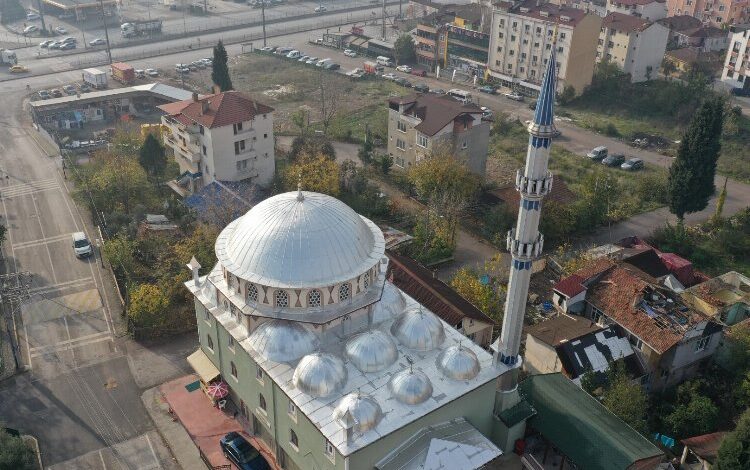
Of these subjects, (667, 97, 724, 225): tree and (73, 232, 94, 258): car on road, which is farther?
(667, 97, 724, 225): tree

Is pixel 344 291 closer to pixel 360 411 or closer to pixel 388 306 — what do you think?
pixel 388 306

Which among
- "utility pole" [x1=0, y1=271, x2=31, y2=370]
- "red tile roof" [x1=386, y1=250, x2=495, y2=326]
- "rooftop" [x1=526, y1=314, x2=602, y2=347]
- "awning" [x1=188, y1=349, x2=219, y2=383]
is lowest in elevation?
"utility pole" [x1=0, y1=271, x2=31, y2=370]

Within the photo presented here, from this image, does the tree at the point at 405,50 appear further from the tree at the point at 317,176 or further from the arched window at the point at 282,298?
the arched window at the point at 282,298

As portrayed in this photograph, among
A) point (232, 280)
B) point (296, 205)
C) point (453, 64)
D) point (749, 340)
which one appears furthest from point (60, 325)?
point (453, 64)

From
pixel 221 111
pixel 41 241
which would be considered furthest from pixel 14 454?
pixel 221 111

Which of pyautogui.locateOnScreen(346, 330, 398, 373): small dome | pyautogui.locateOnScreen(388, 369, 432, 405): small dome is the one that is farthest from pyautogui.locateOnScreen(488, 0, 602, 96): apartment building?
pyautogui.locateOnScreen(388, 369, 432, 405): small dome

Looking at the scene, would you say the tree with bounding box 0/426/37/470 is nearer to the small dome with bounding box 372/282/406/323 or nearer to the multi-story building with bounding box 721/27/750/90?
the small dome with bounding box 372/282/406/323
